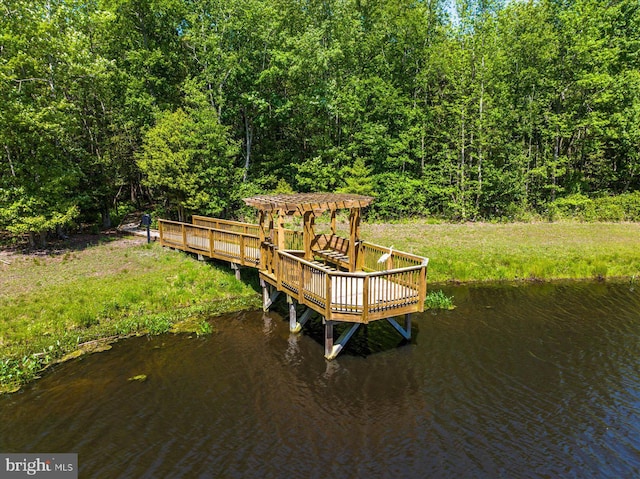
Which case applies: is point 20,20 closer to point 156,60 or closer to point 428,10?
point 156,60

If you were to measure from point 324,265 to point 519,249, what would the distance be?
1253cm

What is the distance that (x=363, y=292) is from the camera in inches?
424

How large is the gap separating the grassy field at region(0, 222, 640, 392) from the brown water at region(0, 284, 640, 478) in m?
1.30

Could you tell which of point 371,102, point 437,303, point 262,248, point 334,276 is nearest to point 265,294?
point 262,248

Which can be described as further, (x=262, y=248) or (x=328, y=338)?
(x=262, y=248)

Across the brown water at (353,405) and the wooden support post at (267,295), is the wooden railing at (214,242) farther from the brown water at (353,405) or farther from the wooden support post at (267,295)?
the brown water at (353,405)

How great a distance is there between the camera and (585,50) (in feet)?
90.9

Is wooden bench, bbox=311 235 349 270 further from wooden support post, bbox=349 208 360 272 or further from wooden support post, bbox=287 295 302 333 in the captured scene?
wooden support post, bbox=287 295 302 333

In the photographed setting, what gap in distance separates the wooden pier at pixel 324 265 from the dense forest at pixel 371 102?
8561 millimetres

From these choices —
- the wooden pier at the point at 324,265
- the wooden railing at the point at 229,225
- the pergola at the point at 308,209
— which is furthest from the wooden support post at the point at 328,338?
the wooden railing at the point at 229,225

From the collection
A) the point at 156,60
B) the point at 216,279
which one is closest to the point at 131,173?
the point at 156,60

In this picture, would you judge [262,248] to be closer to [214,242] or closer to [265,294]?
[265,294]

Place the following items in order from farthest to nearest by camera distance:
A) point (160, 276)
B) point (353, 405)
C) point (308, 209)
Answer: point (160, 276) < point (308, 209) < point (353, 405)

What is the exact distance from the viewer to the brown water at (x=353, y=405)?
7730 millimetres
